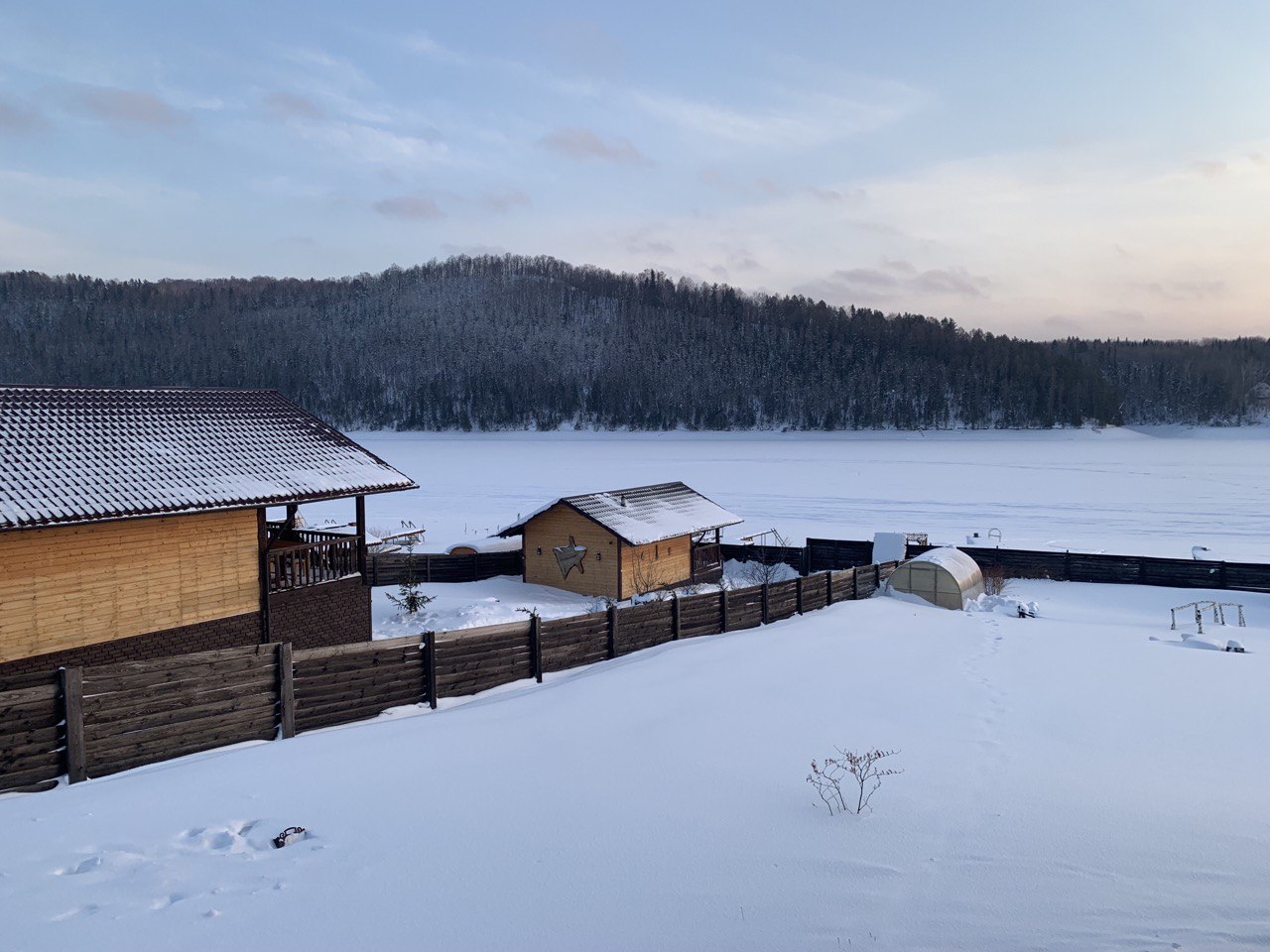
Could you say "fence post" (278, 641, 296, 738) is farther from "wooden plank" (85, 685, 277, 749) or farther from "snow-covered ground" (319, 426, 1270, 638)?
"snow-covered ground" (319, 426, 1270, 638)

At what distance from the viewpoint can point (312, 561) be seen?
57.2 feet

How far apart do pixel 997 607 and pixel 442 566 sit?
18.9 metres

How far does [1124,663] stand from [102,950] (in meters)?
14.6

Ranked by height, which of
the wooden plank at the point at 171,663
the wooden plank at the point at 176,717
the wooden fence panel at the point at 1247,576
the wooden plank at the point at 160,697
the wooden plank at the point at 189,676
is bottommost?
the wooden fence panel at the point at 1247,576

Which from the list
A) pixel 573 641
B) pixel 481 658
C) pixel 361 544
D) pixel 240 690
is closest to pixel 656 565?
pixel 361 544

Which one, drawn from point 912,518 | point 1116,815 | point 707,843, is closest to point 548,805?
point 707,843

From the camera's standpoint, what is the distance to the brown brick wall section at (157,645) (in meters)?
12.2

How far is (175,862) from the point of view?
6391 millimetres

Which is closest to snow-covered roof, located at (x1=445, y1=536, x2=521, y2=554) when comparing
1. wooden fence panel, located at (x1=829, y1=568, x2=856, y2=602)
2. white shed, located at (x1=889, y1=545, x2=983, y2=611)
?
wooden fence panel, located at (x1=829, y1=568, x2=856, y2=602)

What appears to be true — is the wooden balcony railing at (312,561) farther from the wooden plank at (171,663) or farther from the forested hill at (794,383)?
the forested hill at (794,383)

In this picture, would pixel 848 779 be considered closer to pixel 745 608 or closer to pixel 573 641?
pixel 573 641

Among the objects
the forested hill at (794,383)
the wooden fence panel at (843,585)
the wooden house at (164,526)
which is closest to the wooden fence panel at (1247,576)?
the wooden fence panel at (843,585)

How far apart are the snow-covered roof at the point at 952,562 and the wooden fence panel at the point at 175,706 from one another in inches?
787

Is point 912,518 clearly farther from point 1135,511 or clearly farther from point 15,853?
point 15,853
